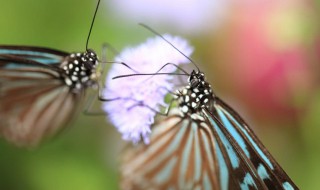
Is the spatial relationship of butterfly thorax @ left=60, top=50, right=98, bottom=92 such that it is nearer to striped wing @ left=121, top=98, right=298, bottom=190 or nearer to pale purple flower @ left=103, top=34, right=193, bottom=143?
pale purple flower @ left=103, top=34, right=193, bottom=143

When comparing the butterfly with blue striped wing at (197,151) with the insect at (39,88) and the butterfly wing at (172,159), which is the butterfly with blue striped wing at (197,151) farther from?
the insect at (39,88)

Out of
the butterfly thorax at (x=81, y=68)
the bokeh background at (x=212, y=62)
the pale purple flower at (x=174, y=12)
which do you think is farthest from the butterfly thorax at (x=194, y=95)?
the pale purple flower at (x=174, y=12)

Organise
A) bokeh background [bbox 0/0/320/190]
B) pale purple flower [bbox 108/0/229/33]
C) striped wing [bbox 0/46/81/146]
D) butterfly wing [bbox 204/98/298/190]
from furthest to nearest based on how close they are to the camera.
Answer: pale purple flower [bbox 108/0/229/33] → bokeh background [bbox 0/0/320/190] → striped wing [bbox 0/46/81/146] → butterfly wing [bbox 204/98/298/190]

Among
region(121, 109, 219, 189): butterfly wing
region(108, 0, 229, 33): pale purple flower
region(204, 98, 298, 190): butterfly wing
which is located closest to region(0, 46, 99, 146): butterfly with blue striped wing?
region(121, 109, 219, 189): butterfly wing

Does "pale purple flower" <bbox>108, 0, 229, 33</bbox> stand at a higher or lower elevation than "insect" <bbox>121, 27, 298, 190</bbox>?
higher

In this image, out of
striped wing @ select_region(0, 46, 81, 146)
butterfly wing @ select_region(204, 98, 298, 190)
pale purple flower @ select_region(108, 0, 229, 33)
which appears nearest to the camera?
butterfly wing @ select_region(204, 98, 298, 190)

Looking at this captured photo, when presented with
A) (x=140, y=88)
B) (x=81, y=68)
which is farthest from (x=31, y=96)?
(x=140, y=88)

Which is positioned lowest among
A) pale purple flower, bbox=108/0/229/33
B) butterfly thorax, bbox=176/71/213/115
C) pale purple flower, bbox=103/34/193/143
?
butterfly thorax, bbox=176/71/213/115
